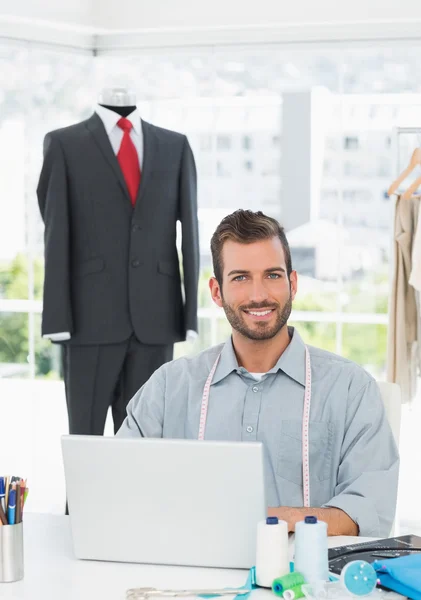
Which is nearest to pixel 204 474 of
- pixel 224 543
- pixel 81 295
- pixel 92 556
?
pixel 224 543

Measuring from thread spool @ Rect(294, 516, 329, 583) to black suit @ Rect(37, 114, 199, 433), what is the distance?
79.5 inches

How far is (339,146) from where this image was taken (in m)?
4.40

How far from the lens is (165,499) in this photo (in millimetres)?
1854

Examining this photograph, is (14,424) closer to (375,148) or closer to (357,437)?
(375,148)

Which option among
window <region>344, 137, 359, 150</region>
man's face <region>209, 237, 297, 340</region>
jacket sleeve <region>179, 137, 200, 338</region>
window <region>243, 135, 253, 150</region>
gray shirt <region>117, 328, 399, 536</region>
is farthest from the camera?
window <region>243, 135, 253, 150</region>

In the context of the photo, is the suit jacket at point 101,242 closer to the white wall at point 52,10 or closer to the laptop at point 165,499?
the white wall at point 52,10

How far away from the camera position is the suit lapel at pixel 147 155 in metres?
3.74

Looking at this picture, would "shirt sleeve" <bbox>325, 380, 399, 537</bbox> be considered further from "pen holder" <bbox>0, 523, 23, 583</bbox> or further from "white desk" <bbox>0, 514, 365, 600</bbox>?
"pen holder" <bbox>0, 523, 23, 583</bbox>

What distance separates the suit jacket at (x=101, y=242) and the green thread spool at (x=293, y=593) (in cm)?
206

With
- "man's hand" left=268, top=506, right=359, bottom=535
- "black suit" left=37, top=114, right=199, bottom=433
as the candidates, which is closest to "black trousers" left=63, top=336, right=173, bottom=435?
"black suit" left=37, top=114, right=199, bottom=433

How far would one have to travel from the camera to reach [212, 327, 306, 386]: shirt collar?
2414mm

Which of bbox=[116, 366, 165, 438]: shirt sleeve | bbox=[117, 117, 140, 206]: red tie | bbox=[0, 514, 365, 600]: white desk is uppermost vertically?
bbox=[117, 117, 140, 206]: red tie

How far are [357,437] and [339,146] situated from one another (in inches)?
90.2

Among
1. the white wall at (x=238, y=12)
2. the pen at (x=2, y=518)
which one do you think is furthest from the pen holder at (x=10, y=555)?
the white wall at (x=238, y=12)
